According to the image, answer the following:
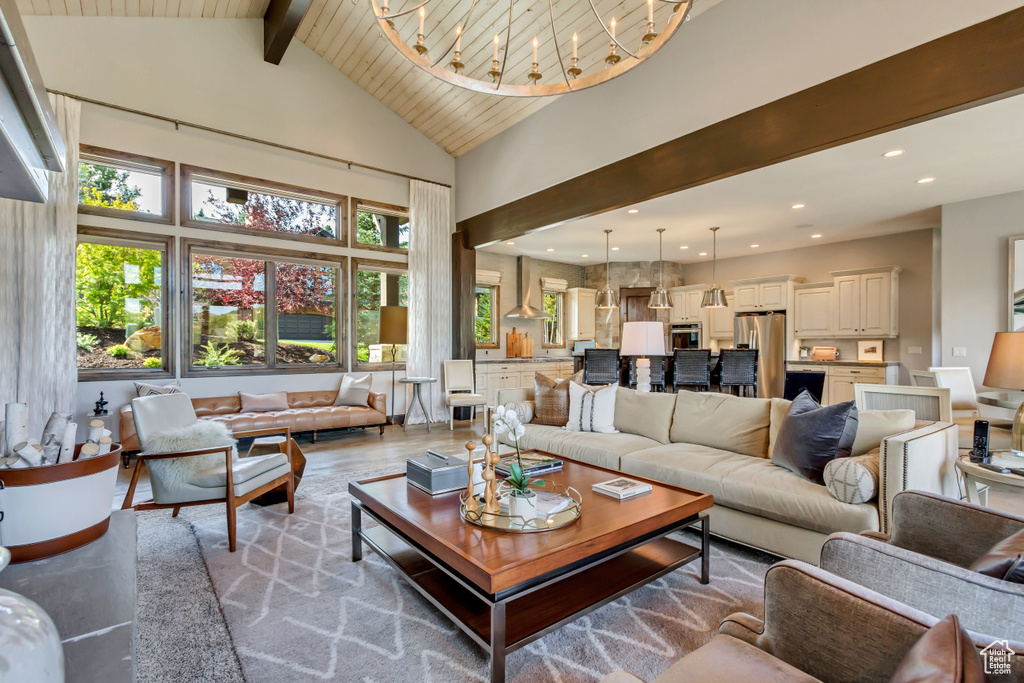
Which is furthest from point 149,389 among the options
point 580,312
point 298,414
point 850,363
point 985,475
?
point 850,363

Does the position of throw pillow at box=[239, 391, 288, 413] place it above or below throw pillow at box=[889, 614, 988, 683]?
below

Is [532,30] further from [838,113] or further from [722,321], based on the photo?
[722,321]

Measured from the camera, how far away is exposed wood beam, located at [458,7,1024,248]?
266 cm

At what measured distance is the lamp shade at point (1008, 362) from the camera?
7.45ft

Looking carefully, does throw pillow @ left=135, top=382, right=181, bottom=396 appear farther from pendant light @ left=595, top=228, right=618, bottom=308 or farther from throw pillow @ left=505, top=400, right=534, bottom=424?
pendant light @ left=595, top=228, right=618, bottom=308

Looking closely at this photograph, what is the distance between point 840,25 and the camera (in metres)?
3.21

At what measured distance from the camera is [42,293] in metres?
4.57

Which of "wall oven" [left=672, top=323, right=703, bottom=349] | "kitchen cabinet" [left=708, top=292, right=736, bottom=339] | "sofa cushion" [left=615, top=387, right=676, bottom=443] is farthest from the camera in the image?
"wall oven" [left=672, top=323, right=703, bottom=349]

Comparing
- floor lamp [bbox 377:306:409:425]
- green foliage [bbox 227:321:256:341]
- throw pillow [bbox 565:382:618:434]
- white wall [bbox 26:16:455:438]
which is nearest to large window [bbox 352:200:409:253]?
white wall [bbox 26:16:455:438]

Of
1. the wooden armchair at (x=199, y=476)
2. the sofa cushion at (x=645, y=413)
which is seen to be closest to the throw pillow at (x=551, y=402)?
the sofa cushion at (x=645, y=413)

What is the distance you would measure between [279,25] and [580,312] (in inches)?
254

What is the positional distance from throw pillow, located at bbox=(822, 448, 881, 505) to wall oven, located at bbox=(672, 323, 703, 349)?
273 inches

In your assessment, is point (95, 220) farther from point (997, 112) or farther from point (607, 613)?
point (997, 112)

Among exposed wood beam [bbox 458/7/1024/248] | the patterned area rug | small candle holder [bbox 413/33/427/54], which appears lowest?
the patterned area rug
